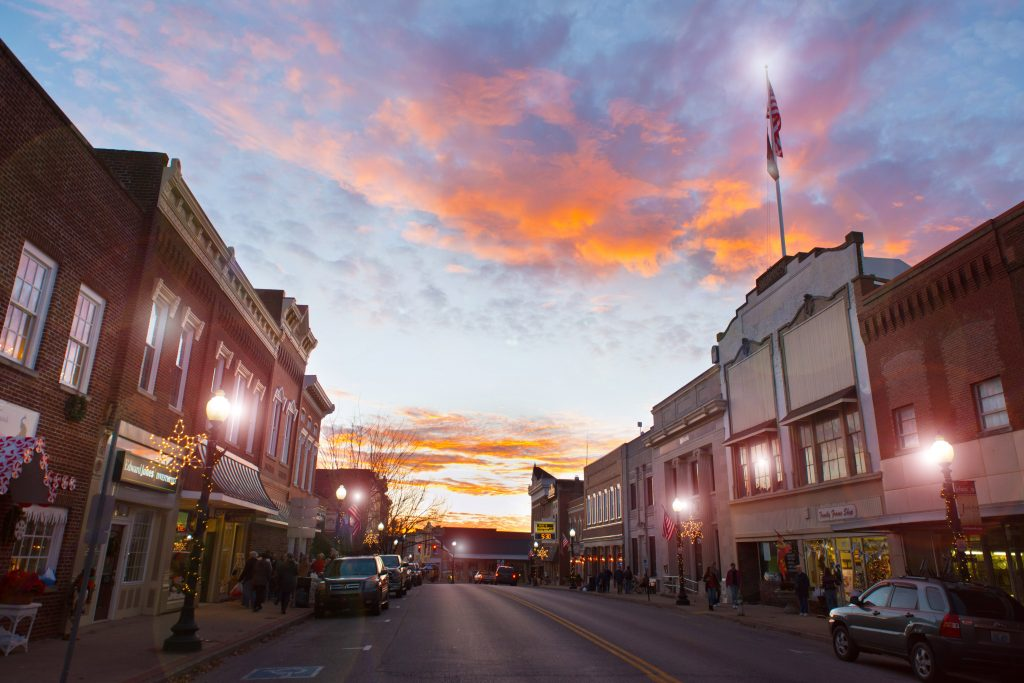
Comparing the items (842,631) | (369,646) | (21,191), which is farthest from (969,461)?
(21,191)

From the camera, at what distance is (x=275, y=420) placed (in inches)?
1205

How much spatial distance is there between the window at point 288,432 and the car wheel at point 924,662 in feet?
87.1

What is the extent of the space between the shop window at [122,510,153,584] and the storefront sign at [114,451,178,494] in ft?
2.81

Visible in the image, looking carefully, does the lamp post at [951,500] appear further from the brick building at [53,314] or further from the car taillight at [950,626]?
the brick building at [53,314]

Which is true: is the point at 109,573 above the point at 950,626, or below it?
above

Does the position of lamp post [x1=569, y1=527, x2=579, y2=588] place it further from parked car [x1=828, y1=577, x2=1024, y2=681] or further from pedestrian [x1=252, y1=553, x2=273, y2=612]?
parked car [x1=828, y1=577, x2=1024, y2=681]

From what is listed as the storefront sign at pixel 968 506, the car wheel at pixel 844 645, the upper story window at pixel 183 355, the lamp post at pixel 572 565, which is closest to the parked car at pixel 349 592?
the upper story window at pixel 183 355

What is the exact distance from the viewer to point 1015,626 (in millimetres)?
11250

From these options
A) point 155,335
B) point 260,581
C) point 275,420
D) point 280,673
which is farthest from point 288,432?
point 280,673

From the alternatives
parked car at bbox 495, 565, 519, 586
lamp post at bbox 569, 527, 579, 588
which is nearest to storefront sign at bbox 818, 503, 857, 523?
lamp post at bbox 569, 527, 579, 588

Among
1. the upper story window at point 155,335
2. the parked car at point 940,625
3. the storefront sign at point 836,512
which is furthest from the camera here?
the storefront sign at point 836,512

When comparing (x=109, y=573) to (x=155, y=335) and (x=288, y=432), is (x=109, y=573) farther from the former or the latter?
(x=288, y=432)

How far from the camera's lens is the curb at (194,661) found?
10.0 metres

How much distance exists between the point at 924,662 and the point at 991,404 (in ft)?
35.2
